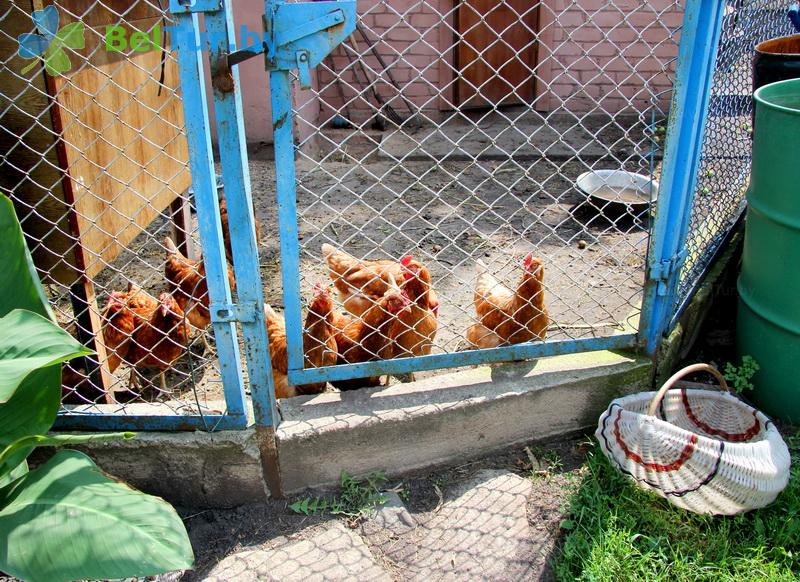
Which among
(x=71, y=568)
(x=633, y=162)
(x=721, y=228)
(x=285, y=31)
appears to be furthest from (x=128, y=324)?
(x=633, y=162)

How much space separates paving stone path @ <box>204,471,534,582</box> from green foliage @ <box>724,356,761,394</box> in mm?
1110

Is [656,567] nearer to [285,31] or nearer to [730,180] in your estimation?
[285,31]

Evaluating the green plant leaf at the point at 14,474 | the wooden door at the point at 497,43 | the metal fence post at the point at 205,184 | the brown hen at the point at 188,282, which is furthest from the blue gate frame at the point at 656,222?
the wooden door at the point at 497,43

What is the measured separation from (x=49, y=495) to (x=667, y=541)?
1929mm

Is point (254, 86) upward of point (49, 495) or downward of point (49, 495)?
upward

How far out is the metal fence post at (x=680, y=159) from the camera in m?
2.29

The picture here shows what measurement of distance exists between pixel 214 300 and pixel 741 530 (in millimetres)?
1948

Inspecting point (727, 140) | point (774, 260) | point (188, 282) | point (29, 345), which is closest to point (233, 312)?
point (29, 345)

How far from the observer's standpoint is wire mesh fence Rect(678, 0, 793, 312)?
3020 millimetres

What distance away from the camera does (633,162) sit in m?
6.70

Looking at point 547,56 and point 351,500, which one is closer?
point 351,500

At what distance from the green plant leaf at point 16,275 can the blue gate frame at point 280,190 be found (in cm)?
52

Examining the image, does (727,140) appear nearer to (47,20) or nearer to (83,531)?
(47,20)

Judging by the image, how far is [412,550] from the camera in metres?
2.38
